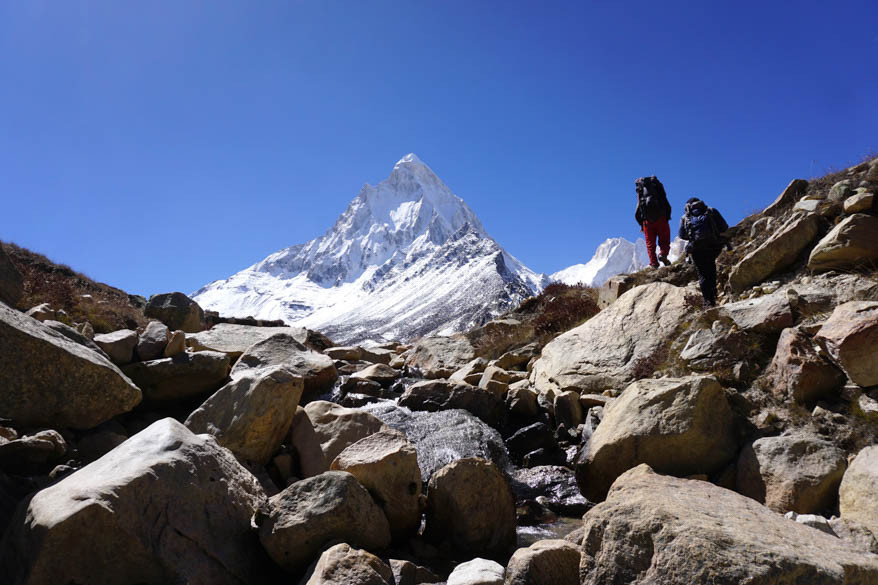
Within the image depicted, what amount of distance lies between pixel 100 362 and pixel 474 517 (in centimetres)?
493

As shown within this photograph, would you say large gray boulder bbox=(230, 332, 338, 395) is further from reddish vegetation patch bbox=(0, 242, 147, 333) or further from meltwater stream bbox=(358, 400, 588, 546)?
reddish vegetation patch bbox=(0, 242, 147, 333)

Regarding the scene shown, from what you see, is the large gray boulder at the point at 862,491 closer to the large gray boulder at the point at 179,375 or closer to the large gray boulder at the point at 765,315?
the large gray boulder at the point at 765,315

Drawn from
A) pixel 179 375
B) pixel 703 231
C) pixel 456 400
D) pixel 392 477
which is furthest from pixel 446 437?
pixel 703 231

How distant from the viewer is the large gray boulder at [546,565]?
3770 mm

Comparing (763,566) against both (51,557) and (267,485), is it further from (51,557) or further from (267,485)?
(267,485)

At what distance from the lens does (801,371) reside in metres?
6.31

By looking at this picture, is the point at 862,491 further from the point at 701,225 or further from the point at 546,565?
the point at 701,225

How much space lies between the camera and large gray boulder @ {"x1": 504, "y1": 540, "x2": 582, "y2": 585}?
3.77 metres

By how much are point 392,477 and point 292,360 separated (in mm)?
6717

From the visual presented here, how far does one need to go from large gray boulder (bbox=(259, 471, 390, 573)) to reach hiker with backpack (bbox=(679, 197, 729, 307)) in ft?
28.0

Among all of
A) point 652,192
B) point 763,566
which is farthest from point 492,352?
point 763,566

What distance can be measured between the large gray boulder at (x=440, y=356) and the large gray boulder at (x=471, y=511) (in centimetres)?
995

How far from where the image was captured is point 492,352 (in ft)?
53.9

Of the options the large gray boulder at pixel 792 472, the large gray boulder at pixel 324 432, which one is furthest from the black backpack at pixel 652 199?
the large gray boulder at pixel 324 432
